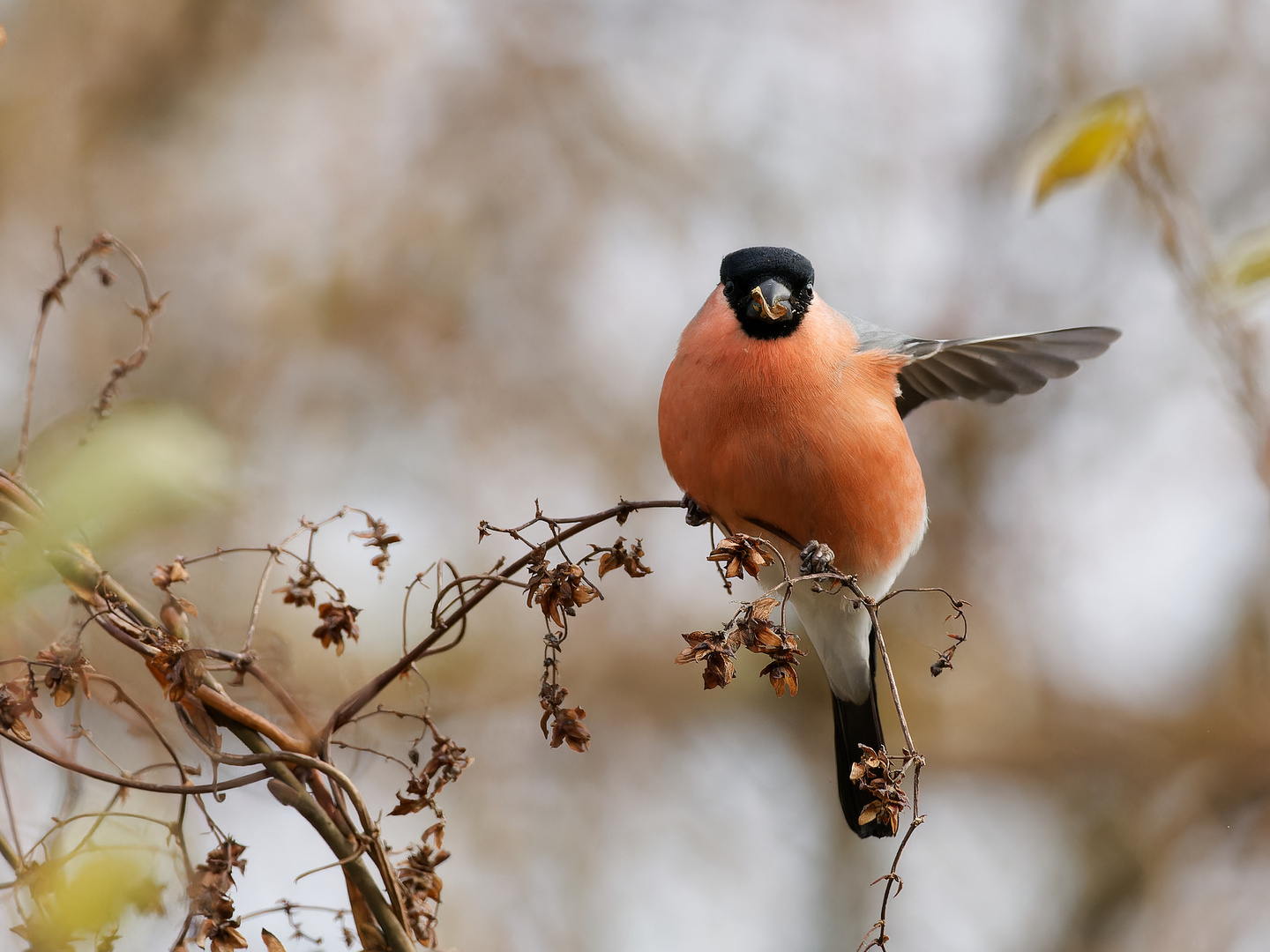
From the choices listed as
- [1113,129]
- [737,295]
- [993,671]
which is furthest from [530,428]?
[1113,129]

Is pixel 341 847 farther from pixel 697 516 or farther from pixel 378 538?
pixel 697 516

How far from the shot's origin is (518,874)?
19.6ft

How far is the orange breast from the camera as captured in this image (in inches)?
91.8

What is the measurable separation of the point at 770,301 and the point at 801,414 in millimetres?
259

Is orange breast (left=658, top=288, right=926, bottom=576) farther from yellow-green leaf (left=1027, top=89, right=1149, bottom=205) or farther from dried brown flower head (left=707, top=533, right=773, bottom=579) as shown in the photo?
yellow-green leaf (left=1027, top=89, right=1149, bottom=205)

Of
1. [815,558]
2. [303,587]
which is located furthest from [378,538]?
[815,558]

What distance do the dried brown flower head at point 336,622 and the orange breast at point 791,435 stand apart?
98cm

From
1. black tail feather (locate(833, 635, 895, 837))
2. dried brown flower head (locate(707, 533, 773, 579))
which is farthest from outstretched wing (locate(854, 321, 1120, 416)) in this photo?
dried brown flower head (locate(707, 533, 773, 579))

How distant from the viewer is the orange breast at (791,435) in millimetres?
2332

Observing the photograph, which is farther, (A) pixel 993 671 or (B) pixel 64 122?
(A) pixel 993 671

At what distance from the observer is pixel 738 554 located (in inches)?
60.9

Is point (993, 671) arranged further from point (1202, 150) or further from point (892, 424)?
point (892, 424)

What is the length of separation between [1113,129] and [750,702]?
5209 millimetres

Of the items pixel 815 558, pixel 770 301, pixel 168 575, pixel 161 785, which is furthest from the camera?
pixel 770 301
